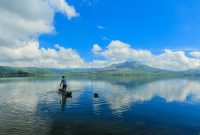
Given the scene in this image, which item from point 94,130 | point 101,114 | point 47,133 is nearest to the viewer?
point 47,133

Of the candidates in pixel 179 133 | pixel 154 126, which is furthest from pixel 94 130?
pixel 179 133

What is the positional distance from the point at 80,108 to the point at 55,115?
853cm

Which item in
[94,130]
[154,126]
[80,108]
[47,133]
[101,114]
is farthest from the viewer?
[80,108]

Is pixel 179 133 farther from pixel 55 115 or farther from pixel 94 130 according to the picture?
pixel 55 115

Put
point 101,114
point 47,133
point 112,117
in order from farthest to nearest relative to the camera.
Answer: point 101,114
point 112,117
point 47,133

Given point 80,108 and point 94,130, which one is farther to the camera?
point 80,108

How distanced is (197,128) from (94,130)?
1609cm

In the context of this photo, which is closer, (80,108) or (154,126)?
(154,126)

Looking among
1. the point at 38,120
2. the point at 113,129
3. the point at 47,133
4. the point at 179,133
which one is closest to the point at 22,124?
the point at 38,120

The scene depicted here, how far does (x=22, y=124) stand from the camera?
31.2 m

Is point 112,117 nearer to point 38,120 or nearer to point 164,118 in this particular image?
point 164,118

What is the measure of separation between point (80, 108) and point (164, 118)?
58.7 feet

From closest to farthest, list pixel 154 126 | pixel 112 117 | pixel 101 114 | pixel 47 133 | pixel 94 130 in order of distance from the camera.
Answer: pixel 47 133, pixel 94 130, pixel 154 126, pixel 112 117, pixel 101 114

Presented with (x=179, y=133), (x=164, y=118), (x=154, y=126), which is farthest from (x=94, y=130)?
(x=164, y=118)
